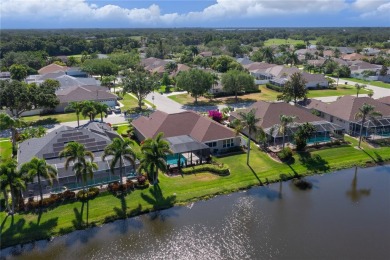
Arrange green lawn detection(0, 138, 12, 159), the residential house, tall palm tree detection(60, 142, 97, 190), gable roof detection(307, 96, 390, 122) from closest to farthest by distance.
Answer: tall palm tree detection(60, 142, 97, 190), green lawn detection(0, 138, 12, 159), the residential house, gable roof detection(307, 96, 390, 122)

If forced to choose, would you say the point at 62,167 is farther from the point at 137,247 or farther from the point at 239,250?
the point at 239,250

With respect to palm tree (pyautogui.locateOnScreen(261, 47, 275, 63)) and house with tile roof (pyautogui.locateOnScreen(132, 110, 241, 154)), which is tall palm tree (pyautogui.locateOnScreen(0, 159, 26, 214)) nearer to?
house with tile roof (pyautogui.locateOnScreen(132, 110, 241, 154))

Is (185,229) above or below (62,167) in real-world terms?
below

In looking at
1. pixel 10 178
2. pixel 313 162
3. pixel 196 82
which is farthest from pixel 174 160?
pixel 196 82

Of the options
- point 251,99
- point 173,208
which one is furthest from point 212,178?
point 251,99

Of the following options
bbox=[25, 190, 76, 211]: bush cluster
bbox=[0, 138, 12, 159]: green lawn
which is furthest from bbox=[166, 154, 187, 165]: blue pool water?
bbox=[0, 138, 12, 159]: green lawn

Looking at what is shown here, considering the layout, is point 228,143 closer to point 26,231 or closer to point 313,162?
point 313,162

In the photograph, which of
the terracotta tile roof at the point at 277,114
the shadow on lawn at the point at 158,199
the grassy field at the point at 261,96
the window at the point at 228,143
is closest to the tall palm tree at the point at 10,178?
the shadow on lawn at the point at 158,199
